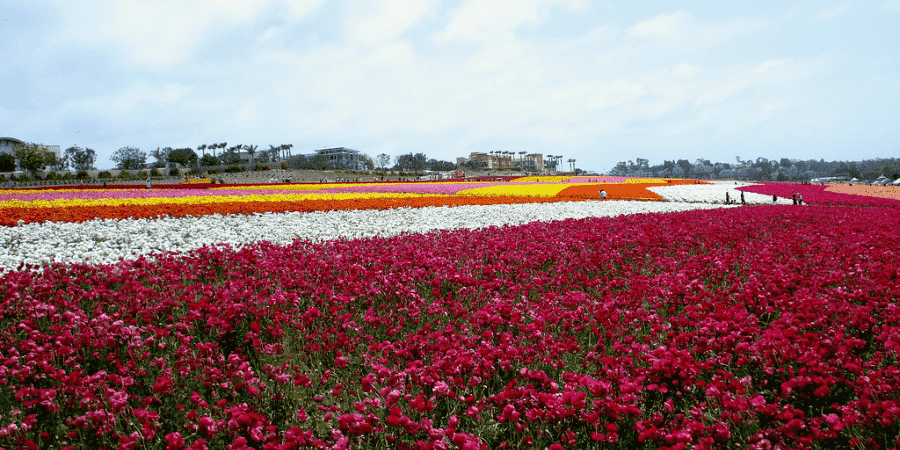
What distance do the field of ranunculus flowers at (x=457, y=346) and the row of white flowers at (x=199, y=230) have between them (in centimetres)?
27

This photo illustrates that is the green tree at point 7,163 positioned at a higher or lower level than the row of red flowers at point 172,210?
higher

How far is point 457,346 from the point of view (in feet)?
14.7

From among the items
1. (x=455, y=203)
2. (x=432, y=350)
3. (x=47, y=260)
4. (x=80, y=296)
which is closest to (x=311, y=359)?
(x=432, y=350)

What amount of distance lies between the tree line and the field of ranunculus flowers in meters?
79.6

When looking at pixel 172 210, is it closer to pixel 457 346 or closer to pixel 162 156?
pixel 457 346

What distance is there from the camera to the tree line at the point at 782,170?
100906 mm

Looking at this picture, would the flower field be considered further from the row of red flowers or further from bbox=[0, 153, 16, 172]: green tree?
bbox=[0, 153, 16, 172]: green tree

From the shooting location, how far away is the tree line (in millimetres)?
100906

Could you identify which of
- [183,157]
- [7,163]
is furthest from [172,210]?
[183,157]

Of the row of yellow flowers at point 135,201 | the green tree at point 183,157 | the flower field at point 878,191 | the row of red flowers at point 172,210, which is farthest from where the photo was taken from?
the green tree at point 183,157

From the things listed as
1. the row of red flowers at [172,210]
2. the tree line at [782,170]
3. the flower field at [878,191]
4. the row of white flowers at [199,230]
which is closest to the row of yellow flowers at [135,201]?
the row of red flowers at [172,210]

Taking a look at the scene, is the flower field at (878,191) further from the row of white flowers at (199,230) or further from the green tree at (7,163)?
the green tree at (7,163)

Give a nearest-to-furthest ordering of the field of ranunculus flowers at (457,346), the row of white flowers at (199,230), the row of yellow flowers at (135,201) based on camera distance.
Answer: the field of ranunculus flowers at (457,346)
the row of white flowers at (199,230)
the row of yellow flowers at (135,201)

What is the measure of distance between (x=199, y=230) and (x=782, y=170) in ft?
526
